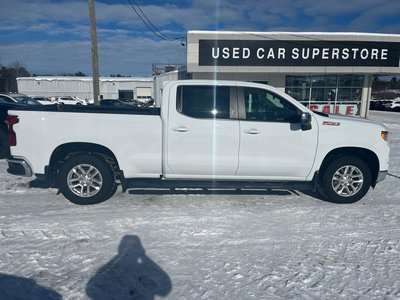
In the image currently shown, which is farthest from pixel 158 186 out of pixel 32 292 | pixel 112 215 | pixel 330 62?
pixel 330 62

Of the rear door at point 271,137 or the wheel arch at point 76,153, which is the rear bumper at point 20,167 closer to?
the wheel arch at point 76,153

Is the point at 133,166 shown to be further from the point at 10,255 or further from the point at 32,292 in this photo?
the point at 32,292

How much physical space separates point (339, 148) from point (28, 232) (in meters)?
4.68

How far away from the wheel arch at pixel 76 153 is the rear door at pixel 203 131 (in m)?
0.92

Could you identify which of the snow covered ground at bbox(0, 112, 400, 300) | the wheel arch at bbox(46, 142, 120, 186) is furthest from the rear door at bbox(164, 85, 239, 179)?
the wheel arch at bbox(46, 142, 120, 186)

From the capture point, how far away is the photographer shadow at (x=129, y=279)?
2.84 m

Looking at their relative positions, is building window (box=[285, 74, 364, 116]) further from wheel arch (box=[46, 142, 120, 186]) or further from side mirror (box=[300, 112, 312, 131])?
wheel arch (box=[46, 142, 120, 186])

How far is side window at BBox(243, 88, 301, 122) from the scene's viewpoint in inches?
191

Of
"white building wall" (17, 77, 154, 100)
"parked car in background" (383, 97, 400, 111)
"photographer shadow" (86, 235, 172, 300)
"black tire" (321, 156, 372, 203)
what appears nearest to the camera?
"photographer shadow" (86, 235, 172, 300)

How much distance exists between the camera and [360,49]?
53.3 ft

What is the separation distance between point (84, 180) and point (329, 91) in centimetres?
1622

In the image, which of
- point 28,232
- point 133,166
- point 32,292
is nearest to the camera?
point 32,292

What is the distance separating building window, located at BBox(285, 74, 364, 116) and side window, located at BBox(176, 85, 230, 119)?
1388 cm

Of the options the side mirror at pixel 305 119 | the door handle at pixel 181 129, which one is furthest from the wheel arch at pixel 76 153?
the side mirror at pixel 305 119
